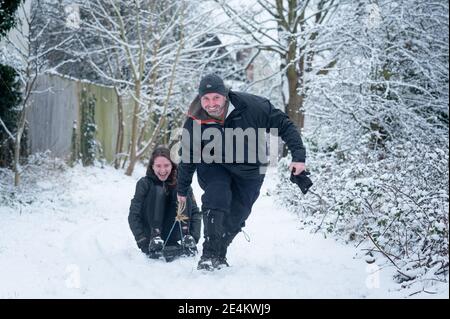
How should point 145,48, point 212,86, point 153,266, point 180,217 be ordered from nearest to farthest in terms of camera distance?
point 212,86 < point 153,266 < point 180,217 < point 145,48

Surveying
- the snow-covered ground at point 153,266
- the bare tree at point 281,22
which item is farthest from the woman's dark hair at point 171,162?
the bare tree at point 281,22

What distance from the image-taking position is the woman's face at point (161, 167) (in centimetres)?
509

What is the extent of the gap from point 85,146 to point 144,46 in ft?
9.08

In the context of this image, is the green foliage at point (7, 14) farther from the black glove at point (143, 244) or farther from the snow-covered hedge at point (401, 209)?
the snow-covered hedge at point (401, 209)

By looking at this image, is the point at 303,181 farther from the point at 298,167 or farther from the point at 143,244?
the point at 143,244

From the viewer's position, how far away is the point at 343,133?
316 inches

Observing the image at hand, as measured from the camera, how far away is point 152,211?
16.5 ft

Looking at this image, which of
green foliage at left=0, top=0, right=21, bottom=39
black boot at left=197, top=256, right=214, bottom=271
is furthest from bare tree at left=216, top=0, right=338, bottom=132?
black boot at left=197, top=256, right=214, bottom=271

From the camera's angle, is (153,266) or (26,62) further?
(26,62)

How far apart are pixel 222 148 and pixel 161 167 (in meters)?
1.12

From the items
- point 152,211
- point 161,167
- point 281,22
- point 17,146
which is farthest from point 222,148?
point 281,22

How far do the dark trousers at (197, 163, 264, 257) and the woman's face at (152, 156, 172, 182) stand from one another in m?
0.80

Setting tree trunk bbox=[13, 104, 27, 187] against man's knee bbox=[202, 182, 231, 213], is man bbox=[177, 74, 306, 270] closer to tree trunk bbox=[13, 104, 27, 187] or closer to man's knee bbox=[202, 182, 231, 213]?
man's knee bbox=[202, 182, 231, 213]
